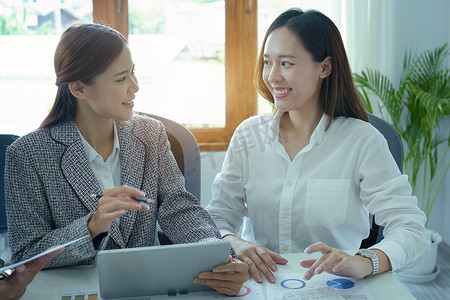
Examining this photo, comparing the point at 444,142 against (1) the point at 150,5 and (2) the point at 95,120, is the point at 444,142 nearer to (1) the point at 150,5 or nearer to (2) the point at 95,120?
(1) the point at 150,5

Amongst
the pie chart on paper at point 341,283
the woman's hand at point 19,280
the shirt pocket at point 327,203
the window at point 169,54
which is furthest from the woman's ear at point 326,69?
the window at point 169,54

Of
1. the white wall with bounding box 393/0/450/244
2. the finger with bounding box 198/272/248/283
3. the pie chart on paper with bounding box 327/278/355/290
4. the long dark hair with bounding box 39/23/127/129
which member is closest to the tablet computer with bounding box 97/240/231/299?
the finger with bounding box 198/272/248/283

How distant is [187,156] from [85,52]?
48cm

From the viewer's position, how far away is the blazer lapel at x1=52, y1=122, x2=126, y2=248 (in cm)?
138

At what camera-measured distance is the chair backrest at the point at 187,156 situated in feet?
5.46

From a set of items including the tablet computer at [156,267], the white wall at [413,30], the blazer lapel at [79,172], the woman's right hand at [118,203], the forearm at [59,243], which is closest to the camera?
the tablet computer at [156,267]

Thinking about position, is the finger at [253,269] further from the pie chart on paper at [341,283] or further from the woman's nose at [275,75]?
the woman's nose at [275,75]

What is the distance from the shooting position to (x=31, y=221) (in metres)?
1.31

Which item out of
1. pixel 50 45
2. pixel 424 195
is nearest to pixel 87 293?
pixel 50 45

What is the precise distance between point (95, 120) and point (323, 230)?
2.60 feet

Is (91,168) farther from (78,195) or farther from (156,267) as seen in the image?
(156,267)

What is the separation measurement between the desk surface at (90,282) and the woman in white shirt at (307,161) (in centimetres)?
25

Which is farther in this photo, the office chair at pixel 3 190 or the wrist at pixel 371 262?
the office chair at pixel 3 190

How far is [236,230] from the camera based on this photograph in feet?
5.45
